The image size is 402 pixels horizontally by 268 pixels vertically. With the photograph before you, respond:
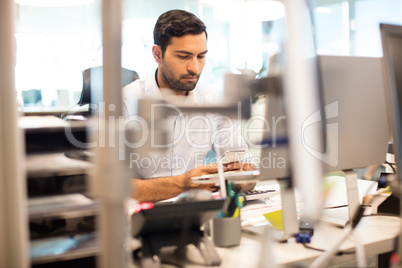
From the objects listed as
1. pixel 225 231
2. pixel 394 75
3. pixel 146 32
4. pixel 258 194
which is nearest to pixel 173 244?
pixel 225 231

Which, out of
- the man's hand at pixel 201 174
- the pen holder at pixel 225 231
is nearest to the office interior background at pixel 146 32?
the man's hand at pixel 201 174

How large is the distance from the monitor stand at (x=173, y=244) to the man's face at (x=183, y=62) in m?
1.20

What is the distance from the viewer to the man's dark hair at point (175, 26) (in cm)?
196

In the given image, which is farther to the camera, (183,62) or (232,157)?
(183,62)

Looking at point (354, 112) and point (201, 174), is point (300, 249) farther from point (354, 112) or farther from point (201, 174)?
point (201, 174)

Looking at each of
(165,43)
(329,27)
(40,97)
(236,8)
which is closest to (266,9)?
(236,8)

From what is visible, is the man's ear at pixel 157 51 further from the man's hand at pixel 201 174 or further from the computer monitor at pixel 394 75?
the computer monitor at pixel 394 75

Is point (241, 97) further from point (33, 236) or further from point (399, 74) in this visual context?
point (399, 74)

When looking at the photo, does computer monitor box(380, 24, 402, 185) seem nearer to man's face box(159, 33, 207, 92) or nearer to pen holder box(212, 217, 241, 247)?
pen holder box(212, 217, 241, 247)

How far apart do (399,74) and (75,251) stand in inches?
36.6

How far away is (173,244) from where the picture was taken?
934mm

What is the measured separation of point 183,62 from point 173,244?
129cm

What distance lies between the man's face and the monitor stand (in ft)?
3.95

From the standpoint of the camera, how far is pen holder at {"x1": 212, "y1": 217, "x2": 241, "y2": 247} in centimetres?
101
